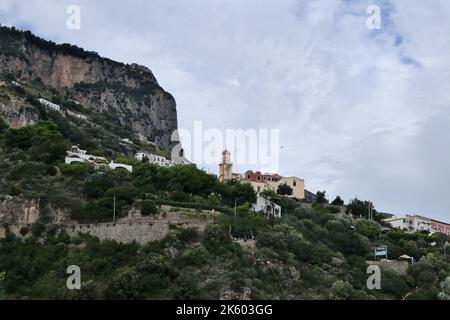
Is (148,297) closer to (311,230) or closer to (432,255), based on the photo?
(311,230)

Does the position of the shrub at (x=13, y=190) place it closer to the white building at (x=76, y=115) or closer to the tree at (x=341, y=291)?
the tree at (x=341, y=291)

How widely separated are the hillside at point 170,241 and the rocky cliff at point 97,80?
51.6 metres

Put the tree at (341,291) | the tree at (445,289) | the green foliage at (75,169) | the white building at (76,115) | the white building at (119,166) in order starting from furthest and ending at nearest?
the white building at (76,115), the white building at (119,166), the green foliage at (75,169), the tree at (445,289), the tree at (341,291)

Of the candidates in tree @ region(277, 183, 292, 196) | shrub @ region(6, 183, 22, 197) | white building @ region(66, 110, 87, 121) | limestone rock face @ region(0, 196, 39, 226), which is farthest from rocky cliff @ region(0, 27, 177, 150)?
limestone rock face @ region(0, 196, 39, 226)

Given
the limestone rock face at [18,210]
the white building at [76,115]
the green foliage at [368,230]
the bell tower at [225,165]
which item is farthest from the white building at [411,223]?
the white building at [76,115]

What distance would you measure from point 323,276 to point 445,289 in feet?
25.7

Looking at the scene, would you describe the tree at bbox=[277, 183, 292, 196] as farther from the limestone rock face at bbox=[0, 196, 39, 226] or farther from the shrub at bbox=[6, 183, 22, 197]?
the limestone rock face at bbox=[0, 196, 39, 226]

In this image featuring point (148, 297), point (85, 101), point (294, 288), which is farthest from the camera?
point (85, 101)

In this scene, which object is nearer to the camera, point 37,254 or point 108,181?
point 37,254

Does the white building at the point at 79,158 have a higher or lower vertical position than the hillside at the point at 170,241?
higher

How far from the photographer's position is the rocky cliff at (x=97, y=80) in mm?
114375

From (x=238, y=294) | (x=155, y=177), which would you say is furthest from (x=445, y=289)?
(x=155, y=177)

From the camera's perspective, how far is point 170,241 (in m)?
41.6

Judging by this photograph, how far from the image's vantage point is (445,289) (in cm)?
4322
